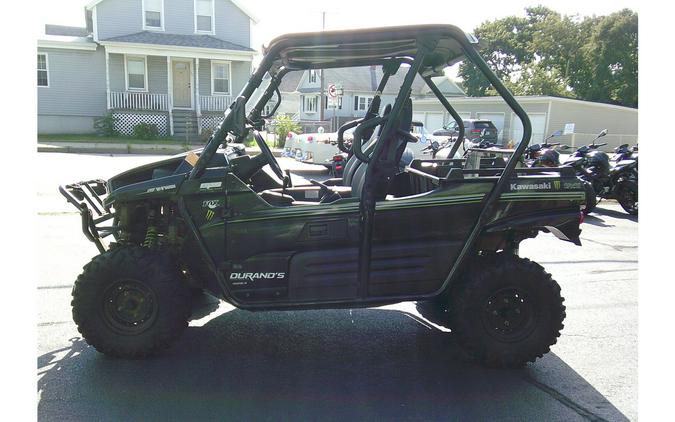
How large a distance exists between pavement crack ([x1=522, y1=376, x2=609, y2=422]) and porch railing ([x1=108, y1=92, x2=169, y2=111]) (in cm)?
2398

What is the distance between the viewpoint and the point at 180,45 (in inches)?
966

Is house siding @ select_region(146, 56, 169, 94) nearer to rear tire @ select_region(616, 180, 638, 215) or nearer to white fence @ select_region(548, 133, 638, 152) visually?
white fence @ select_region(548, 133, 638, 152)

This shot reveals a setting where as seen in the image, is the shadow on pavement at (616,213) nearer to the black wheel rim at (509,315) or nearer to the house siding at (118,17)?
the black wheel rim at (509,315)

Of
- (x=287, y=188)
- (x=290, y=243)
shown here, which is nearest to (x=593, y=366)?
(x=290, y=243)

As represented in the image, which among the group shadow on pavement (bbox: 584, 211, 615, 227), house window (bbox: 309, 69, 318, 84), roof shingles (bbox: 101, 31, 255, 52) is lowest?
shadow on pavement (bbox: 584, 211, 615, 227)

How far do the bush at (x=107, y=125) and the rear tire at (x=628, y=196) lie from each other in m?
20.3

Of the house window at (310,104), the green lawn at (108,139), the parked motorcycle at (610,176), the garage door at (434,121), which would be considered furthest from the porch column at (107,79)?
the house window at (310,104)

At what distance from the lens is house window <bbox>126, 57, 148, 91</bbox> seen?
2538cm

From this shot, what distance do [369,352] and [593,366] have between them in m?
1.66

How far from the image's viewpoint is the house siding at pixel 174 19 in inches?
981

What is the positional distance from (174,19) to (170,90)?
342 centimetres

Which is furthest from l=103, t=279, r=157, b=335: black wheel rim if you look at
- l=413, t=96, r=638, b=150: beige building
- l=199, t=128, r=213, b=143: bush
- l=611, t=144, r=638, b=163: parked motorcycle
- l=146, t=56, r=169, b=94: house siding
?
l=413, t=96, r=638, b=150: beige building

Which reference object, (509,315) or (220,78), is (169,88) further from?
(509,315)

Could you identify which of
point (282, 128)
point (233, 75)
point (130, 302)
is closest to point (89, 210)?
point (130, 302)
